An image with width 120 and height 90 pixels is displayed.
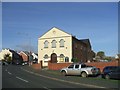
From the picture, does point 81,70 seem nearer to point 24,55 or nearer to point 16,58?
point 16,58

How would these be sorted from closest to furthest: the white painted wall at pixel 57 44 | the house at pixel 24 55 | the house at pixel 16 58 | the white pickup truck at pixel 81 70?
the white pickup truck at pixel 81 70 < the white painted wall at pixel 57 44 < the house at pixel 16 58 < the house at pixel 24 55

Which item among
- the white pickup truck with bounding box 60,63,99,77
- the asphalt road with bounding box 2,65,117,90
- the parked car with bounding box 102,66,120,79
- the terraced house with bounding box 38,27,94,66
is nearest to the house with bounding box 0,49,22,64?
the terraced house with bounding box 38,27,94,66

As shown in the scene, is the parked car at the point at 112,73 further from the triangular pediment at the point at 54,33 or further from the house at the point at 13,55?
the house at the point at 13,55

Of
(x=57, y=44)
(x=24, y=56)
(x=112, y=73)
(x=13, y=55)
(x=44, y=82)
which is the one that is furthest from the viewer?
(x=24, y=56)

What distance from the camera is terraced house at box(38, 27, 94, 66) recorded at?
6957 cm

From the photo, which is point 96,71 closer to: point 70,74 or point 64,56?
point 70,74

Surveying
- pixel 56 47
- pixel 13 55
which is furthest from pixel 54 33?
pixel 13 55

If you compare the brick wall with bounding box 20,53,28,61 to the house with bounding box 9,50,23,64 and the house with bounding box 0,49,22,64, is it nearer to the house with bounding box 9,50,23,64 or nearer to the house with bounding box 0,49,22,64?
the house with bounding box 9,50,23,64

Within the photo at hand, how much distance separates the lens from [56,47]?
71.1 m

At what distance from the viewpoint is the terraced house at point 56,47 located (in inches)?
2739

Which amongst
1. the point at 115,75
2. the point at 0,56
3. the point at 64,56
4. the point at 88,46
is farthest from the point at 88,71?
the point at 0,56

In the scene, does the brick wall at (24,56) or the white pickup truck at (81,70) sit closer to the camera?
the white pickup truck at (81,70)

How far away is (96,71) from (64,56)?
34.6 m

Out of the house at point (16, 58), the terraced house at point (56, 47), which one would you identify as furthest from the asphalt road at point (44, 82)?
the house at point (16, 58)
